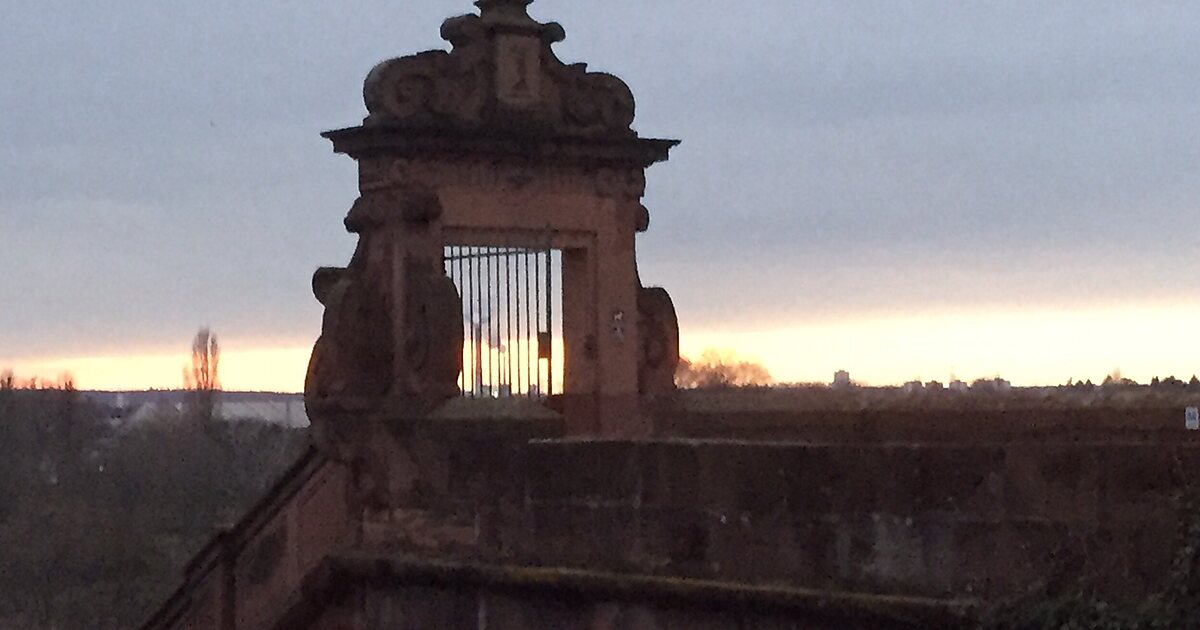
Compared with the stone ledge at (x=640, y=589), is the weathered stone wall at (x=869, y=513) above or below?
above

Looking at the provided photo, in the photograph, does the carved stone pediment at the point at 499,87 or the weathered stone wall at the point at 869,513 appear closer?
the weathered stone wall at the point at 869,513

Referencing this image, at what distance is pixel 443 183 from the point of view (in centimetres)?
1230

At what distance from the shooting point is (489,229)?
494 inches

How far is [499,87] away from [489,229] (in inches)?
33.9

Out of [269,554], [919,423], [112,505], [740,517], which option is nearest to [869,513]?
[740,517]

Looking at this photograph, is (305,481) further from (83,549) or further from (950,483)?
(83,549)

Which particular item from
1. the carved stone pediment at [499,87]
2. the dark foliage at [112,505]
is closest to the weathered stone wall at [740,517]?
→ the carved stone pediment at [499,87]

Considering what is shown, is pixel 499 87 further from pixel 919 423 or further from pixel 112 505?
pixel 112 505

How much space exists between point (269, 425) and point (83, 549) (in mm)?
10223

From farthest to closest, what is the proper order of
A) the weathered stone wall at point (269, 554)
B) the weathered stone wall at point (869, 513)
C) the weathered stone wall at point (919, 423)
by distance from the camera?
the weathered stone wall at point (269, 554), the weathered stone wall at point (919, 423), the weathered stone wall at point (869, 513)

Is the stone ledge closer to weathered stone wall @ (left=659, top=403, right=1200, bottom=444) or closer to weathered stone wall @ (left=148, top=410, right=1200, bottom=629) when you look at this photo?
weathered stone wall @ (left=148, top=410, right=1200, bottom=629)

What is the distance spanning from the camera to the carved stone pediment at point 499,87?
1220 centimetres

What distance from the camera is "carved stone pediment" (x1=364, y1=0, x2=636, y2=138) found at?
12203 mm

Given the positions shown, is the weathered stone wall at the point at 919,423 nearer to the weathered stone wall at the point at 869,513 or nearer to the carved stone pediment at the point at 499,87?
the weathered stone wall at the point at 869,513
